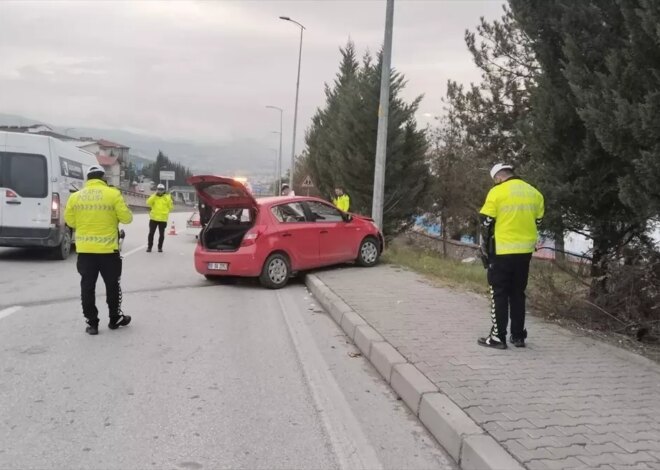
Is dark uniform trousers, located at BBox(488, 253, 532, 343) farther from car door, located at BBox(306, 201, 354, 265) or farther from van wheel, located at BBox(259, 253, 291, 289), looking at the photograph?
car door, located at BBox(306, 201, 354, 265)

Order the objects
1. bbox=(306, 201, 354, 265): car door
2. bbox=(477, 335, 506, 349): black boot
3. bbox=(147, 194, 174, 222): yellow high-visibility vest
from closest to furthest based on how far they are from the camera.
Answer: bbox=(477, 335, 506, 349): black boot
bbox=(306, 201, 354, 265): car door
bbox=(147, 194, 174, 222): yellow high-visibility vest

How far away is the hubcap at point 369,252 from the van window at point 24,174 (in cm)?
650

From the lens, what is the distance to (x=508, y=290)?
579cm

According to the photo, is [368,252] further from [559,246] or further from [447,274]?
[559,246]

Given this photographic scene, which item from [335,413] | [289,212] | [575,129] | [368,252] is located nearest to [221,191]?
[289,212]

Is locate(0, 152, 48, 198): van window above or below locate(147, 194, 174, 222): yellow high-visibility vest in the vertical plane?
above

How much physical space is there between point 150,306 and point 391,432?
17.0 feet

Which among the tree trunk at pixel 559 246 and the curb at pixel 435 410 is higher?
the tree trunk at pixel 559 246

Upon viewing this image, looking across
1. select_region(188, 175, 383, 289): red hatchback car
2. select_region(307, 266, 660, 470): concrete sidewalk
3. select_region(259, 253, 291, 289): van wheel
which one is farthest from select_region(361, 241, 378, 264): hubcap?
select_region(307, 266, 660, 470): concrete sidewalk

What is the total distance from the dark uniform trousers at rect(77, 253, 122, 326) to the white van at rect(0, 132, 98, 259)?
6042mm

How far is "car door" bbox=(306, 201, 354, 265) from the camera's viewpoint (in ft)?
35.7

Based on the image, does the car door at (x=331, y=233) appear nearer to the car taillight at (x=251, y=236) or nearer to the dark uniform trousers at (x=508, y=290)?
the car taillight at (x=251, y=236)

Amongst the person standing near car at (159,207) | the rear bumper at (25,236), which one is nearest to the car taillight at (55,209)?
the rear bumper at (25,236)

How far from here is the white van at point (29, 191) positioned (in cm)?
1175
